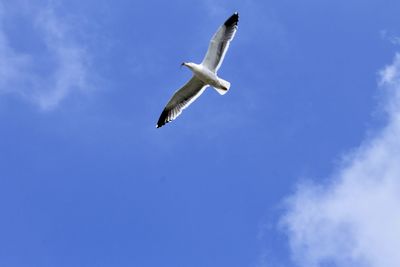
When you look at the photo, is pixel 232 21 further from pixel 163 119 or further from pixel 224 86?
pixel 163 119

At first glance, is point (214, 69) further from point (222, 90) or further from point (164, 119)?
point (164, 119)

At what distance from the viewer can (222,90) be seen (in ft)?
106

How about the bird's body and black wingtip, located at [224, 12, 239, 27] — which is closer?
black wingtip, located at [224, 12, 239, 27]

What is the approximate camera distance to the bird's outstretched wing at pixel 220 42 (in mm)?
31875

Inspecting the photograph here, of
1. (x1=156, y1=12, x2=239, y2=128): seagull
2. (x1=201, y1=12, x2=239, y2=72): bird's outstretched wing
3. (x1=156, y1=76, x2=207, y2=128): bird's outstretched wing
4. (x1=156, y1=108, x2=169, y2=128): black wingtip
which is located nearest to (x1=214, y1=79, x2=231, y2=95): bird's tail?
(x1=156, y1=12, x2=239, y2=128): seagull

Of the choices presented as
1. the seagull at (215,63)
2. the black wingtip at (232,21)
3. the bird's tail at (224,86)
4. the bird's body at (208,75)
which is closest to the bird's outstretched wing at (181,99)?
the seagull at (215,63)

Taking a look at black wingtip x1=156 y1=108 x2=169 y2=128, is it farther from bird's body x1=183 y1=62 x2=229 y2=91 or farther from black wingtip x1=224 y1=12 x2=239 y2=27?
black wingtip x1=224 y1=12 x2=239 y2=27

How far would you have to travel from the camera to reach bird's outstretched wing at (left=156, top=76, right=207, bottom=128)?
32909mm

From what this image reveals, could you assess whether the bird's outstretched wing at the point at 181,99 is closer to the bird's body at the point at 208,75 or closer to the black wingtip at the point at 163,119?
the black wingtip at the point at 163,119

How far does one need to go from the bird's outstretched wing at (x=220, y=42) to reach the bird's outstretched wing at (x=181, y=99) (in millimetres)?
951

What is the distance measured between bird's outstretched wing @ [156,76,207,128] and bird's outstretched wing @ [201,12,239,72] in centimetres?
95

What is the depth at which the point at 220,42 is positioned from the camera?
Answer: 3195 centimetres

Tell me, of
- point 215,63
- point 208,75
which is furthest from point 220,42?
point 208,75

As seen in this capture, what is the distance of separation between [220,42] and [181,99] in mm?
2472
